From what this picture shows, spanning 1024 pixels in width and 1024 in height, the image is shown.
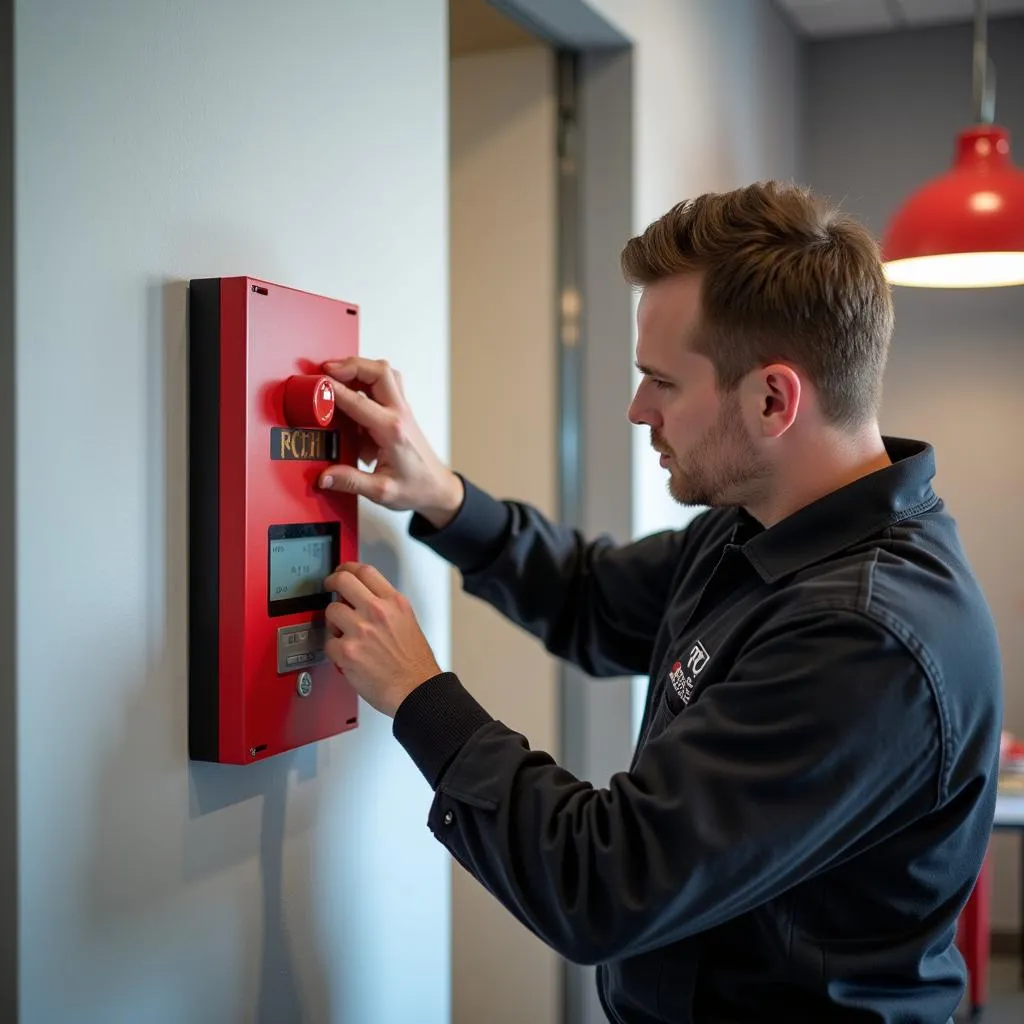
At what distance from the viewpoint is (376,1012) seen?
130cm

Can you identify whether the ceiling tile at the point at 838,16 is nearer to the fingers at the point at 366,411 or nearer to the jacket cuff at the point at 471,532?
the jacket cuff at the point at 471,532

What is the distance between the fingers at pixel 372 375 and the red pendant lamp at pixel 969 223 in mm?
1447

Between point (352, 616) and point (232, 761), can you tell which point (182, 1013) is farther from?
point (352, 616)

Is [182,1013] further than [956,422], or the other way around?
[956,422]

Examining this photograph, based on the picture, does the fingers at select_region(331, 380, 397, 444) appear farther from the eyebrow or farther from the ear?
the ear

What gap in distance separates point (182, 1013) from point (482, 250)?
1570mm

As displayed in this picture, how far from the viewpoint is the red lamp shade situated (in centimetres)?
221

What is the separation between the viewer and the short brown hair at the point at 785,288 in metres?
1.11

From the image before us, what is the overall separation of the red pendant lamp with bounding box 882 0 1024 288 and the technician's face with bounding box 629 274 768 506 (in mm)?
1297

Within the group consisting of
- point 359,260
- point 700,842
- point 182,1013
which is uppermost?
point 359,260

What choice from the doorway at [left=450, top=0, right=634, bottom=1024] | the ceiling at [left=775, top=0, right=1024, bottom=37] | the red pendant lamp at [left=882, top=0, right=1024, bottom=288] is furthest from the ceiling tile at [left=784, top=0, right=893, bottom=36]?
the doorway at [left=450, top=0, right=634, bottom=1024]

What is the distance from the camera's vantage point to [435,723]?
1054mm

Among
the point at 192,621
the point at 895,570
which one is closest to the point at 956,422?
the point at 895,570

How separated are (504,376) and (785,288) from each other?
1.20 meters
